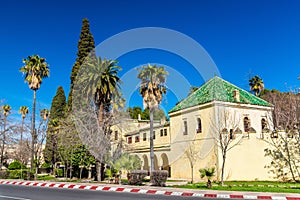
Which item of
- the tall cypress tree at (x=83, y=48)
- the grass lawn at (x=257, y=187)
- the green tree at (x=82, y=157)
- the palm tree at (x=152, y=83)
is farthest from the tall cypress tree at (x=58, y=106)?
the grass lawn at (x=257, y=187)

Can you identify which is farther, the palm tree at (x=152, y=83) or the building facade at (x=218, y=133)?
the palm tree at (x=152, y=83)

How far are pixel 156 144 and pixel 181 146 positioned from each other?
682cm

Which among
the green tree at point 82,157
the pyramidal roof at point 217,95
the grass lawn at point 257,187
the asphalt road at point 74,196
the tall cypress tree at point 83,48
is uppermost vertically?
the tall cypress tree at point 83,48

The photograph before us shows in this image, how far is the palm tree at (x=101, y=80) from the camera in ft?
105

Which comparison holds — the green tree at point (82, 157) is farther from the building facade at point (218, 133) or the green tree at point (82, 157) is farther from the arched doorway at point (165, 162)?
the arched doorway at point (165, 162)

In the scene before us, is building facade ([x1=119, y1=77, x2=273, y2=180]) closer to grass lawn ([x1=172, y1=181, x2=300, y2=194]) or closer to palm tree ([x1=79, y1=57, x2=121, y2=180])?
grass lawn ([x1=172, y1=181, x2=300, y2=194])

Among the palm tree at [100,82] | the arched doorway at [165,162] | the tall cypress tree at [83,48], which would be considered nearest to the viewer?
the palm tree at [100,82]

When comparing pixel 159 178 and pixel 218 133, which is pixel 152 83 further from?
pixel 159 178

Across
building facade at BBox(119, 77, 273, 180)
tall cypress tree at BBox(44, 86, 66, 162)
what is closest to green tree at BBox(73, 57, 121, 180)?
building facade at BBox(119, 77, 273, 180)

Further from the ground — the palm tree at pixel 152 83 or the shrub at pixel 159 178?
the palm tree at pixel 152 83

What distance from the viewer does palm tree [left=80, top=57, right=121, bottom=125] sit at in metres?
32.2

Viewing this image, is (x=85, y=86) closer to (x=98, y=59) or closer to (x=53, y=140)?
(x=98, y=59)

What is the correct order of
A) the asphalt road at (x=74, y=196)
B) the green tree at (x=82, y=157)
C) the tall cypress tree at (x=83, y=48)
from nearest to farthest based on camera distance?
the asphalt road at (x=74, y=196), the green tree at (x=82, y=157), the tall cypress tree at (x=83, y=48)

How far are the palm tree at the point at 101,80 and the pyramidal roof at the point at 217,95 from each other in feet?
27.7
